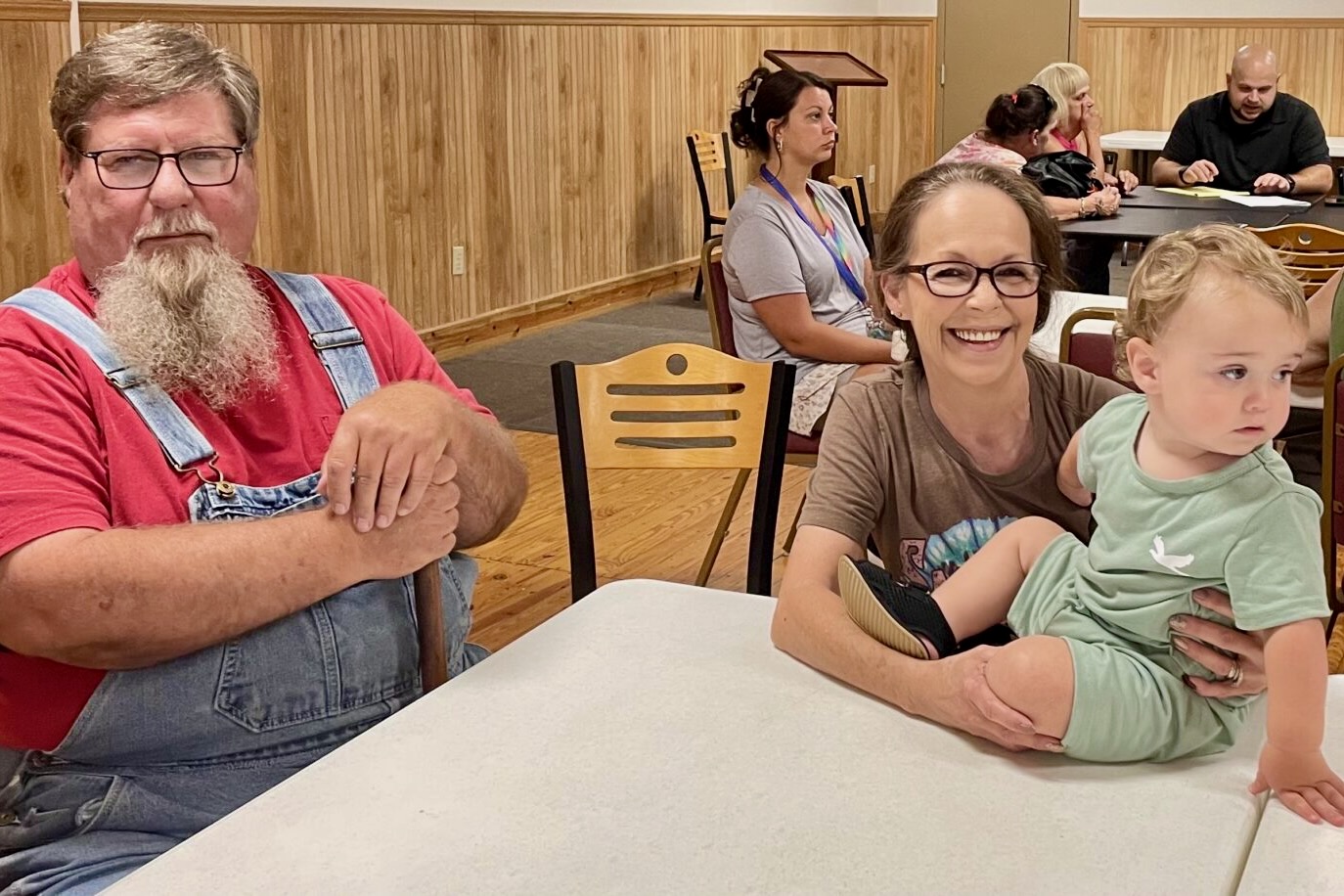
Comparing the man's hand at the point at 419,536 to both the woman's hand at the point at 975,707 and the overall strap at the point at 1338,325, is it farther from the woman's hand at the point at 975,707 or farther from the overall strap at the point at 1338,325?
the overall strap at the point at 1338,325

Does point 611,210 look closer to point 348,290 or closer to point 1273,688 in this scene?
point 348,290

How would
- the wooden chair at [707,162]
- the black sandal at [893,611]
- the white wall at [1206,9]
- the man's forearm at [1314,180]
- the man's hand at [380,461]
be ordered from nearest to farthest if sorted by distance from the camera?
the black sandal at [893,611] → the man's hand at [380,461] → the man's forearm at [1314,180] → the wooden chair at [707,162] → the white wall at [1206,9]

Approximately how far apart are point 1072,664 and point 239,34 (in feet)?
16.6

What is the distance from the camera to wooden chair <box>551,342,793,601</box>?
2510 millimetres

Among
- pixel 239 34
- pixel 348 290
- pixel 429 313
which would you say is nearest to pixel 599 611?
pixel 348 290

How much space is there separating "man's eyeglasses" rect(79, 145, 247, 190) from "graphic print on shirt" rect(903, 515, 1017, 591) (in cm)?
106

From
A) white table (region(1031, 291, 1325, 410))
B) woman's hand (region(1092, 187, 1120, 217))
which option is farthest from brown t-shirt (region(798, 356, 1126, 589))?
woman's hand (region(1092, 187, 1120, 217))

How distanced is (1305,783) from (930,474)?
67 centimetres

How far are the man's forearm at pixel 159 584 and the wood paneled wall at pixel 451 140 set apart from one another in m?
3.66

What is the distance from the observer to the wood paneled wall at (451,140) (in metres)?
5.04

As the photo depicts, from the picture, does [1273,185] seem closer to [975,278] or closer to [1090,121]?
[1090,121]

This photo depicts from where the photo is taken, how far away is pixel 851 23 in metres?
10.7

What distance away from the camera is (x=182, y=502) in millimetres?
1774

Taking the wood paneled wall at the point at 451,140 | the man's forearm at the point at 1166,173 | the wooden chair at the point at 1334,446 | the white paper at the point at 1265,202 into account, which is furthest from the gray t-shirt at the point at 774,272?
the man's forearm at the point at 1166,173
